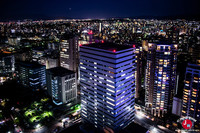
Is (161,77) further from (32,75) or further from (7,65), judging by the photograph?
(7,65)

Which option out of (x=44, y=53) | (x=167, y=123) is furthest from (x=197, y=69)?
(x=44, y=53)

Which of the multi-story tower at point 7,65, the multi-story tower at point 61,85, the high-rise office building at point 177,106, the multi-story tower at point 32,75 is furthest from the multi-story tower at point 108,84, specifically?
the multi-story tower at point 7,65

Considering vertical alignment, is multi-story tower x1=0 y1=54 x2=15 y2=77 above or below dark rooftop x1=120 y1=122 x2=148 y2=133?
above

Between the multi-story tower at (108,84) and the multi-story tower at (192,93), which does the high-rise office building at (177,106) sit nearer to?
the multi-story tower at (192,93)

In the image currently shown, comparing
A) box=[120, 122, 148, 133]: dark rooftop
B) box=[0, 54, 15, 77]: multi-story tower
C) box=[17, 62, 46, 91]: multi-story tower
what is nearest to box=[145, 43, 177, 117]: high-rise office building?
box=[120, 122, 148, 133]: dark rooftop

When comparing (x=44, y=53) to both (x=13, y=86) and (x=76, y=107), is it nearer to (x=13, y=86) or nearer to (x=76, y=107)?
(x=13, y=86)

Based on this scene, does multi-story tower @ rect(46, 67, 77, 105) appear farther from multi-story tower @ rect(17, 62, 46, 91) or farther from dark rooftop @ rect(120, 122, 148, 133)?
dark rooftop @ rect(120, 122, 148, 133)
